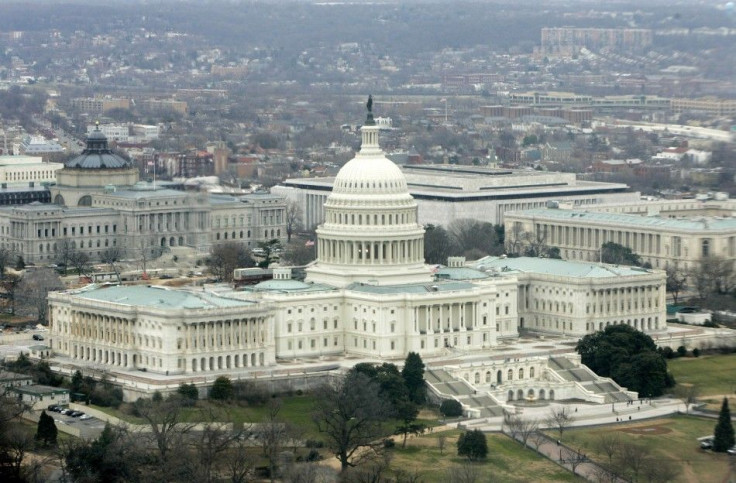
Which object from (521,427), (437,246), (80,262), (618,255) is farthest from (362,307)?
(80,262)

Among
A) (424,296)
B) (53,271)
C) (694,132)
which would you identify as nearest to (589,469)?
(424,296)

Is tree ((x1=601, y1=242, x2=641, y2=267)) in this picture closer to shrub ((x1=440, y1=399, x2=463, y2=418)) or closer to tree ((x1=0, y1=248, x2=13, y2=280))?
tree ((x1=0, y1=248, x2=13, y2=280))

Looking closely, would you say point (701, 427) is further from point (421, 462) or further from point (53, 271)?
point (53, 271)

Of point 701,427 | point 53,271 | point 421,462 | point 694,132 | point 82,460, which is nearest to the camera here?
point 82,460

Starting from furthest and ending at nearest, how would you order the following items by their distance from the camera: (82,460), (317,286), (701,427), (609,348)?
(317,286)
(609,348)
(701,427)
(82,460)

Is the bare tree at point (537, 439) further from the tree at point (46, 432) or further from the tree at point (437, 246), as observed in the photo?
the tree at point (437, 246)

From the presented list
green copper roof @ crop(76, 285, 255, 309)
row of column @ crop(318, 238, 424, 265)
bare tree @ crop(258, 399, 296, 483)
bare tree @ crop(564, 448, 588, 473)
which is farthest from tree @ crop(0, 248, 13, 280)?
bare tree @ crop(564, 448, 588, 473)

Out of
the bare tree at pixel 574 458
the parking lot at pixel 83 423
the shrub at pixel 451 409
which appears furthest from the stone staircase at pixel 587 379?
the parking lot at pixel 83 423
